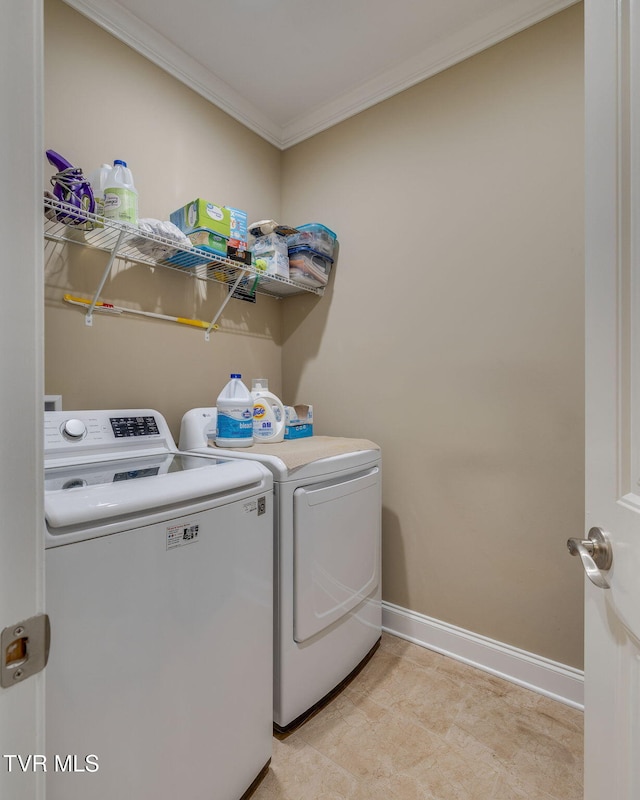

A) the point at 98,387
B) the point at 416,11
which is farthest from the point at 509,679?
the point at 416,11

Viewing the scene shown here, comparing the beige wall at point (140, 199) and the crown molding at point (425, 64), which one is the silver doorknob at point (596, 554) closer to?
the beige wall at point (140, 199)

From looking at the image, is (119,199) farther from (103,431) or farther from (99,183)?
(103,431)

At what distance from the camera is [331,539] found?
5.10ft

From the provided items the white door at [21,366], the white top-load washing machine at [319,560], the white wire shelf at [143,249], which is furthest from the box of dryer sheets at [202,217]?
the white door at [21,366]

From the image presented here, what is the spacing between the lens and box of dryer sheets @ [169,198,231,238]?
1.72 meters

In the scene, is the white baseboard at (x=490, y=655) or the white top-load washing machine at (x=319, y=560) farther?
the white baseboard at (x=490, y=655)

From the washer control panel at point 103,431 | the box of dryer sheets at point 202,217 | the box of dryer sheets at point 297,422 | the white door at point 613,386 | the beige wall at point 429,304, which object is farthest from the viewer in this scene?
the box of dryer sheets at point 297,422

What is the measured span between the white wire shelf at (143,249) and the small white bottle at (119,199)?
0.05m

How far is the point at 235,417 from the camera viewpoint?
5.41 feet

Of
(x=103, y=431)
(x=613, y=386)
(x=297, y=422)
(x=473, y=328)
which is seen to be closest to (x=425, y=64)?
(x=473, y=328)

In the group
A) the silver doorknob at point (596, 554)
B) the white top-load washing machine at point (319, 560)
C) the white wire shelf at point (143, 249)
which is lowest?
the white top-load washing machine at point (319, 560)

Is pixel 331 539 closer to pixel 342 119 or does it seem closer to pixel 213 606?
pixel 213 606

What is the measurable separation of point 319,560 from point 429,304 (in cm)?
125

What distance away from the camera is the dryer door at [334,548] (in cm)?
142
